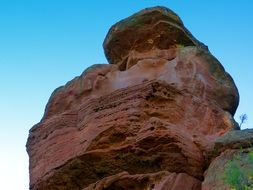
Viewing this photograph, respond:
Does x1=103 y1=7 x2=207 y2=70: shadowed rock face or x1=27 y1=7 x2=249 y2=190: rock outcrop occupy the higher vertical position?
x1=103 y1=7 x2=207 y2=70: shadowed rock face

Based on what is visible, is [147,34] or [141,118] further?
[147,34]

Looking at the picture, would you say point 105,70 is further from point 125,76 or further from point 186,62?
point 186,62

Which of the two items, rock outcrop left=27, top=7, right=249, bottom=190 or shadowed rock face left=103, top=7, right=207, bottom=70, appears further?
shadowed rock face left=103, top=7, right=207, bottom=70

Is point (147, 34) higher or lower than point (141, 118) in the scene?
higher

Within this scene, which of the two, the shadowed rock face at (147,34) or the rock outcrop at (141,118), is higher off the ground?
the shadowed rock face at (147,34)

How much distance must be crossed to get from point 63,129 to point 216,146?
12.3ft

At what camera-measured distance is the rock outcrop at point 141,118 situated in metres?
11.7

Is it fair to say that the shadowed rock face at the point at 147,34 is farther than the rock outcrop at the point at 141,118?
Yes

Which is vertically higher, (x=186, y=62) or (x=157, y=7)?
(x=157, y=7)

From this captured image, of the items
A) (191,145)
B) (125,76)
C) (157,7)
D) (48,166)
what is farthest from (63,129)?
(157,7)

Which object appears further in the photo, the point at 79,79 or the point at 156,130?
the point at 79,79

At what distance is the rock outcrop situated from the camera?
38.4 feet

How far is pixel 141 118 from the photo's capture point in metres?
12.3

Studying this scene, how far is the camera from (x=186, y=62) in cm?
1450
